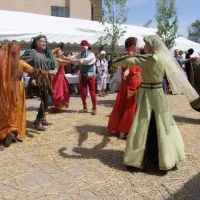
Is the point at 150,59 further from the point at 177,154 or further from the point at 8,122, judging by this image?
the point at 8,122

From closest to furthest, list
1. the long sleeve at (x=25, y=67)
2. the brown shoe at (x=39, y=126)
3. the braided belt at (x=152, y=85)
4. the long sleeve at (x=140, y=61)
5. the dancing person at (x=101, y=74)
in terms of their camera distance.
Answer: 1. the long sleeve at (x=140, y=61)
2. the braided belt at (x=152, y=85)
3. the long sleeve at (x=25, y=67)
4. the brown shoe at (x=39, y=126)
5. the dancing person at (x=101, y=74)

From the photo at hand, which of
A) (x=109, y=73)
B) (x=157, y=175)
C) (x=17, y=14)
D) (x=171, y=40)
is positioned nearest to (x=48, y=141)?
(x=157, y=175)

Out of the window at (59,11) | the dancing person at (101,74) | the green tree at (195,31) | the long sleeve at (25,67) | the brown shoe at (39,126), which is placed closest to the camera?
the long sleeve at (25,67)

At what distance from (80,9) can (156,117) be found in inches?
841

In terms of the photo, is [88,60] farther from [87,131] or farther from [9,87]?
[9,87]

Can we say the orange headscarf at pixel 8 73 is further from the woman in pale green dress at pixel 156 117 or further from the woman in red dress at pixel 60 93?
the woman in red dress at pixel 60 93

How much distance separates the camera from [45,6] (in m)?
22.0

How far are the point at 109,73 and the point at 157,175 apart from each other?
30.3 feet

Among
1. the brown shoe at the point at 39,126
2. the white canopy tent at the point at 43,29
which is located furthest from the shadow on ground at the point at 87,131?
the white canopy tent at the point at 43,29

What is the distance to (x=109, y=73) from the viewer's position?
1270 cm

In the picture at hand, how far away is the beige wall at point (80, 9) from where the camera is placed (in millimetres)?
23297

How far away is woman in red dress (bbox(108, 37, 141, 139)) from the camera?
485 centimetres

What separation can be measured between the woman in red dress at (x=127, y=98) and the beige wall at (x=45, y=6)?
17.2 metres

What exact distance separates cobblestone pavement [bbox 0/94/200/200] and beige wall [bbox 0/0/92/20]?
54.7ft
